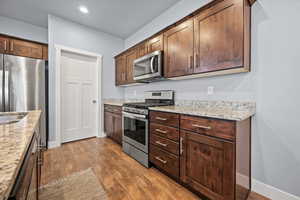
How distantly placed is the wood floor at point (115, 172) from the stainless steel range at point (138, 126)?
0.15 metres

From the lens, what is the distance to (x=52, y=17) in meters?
2.84

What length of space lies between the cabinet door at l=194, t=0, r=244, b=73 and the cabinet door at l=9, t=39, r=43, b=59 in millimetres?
3336

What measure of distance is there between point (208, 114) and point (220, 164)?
1.51 ft

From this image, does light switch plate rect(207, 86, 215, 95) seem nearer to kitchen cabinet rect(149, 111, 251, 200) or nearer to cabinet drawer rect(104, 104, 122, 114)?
kitchen cabinet rect(149, 111, 251, 200)

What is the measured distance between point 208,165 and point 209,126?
1.25 ft

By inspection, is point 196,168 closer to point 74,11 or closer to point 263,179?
point 263,179

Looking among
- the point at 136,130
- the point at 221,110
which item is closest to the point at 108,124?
the point at 136,130

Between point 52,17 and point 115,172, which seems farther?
point 52,17

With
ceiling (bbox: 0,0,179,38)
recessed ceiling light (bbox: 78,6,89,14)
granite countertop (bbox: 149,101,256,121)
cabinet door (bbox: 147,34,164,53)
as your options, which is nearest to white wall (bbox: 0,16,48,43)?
ceiling (bbox: 0,0,179,38)

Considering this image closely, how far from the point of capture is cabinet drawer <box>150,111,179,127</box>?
163cm

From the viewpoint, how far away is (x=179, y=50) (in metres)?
1.98

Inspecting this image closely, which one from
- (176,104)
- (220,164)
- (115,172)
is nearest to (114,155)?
(115,172)

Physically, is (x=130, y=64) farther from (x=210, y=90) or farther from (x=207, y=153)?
(x=207, y=153)

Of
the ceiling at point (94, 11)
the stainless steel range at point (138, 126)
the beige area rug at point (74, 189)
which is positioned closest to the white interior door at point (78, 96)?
the ceiling at point (94, 11)
